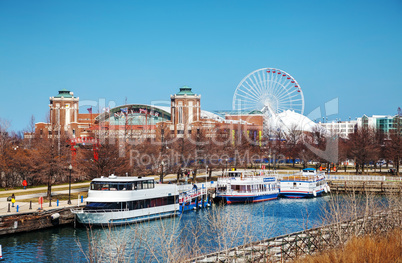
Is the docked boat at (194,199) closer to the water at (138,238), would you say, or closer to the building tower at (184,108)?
the water at (138,238)

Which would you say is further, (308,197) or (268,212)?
(308,197)

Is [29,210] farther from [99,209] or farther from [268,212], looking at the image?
[268,212]

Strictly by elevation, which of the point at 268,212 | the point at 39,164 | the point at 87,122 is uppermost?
the point at 87,122

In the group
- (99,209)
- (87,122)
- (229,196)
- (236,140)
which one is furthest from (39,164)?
(87,122)

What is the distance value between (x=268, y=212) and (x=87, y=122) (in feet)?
276

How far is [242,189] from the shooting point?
64.7 m

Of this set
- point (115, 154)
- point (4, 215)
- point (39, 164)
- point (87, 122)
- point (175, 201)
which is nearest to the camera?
point (4, 215)

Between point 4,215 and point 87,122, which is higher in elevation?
point 87,122

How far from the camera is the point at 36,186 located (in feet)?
216

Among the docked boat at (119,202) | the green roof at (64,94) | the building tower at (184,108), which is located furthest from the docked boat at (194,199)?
the green roof at (64,94)

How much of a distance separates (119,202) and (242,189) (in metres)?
23.5

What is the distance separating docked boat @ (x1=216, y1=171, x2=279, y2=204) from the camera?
6372 cm

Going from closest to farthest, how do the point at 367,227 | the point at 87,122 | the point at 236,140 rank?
the point at 367,227 → the point at 236,140 → the point at 87,122

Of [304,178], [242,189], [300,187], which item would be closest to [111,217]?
[242,189]
